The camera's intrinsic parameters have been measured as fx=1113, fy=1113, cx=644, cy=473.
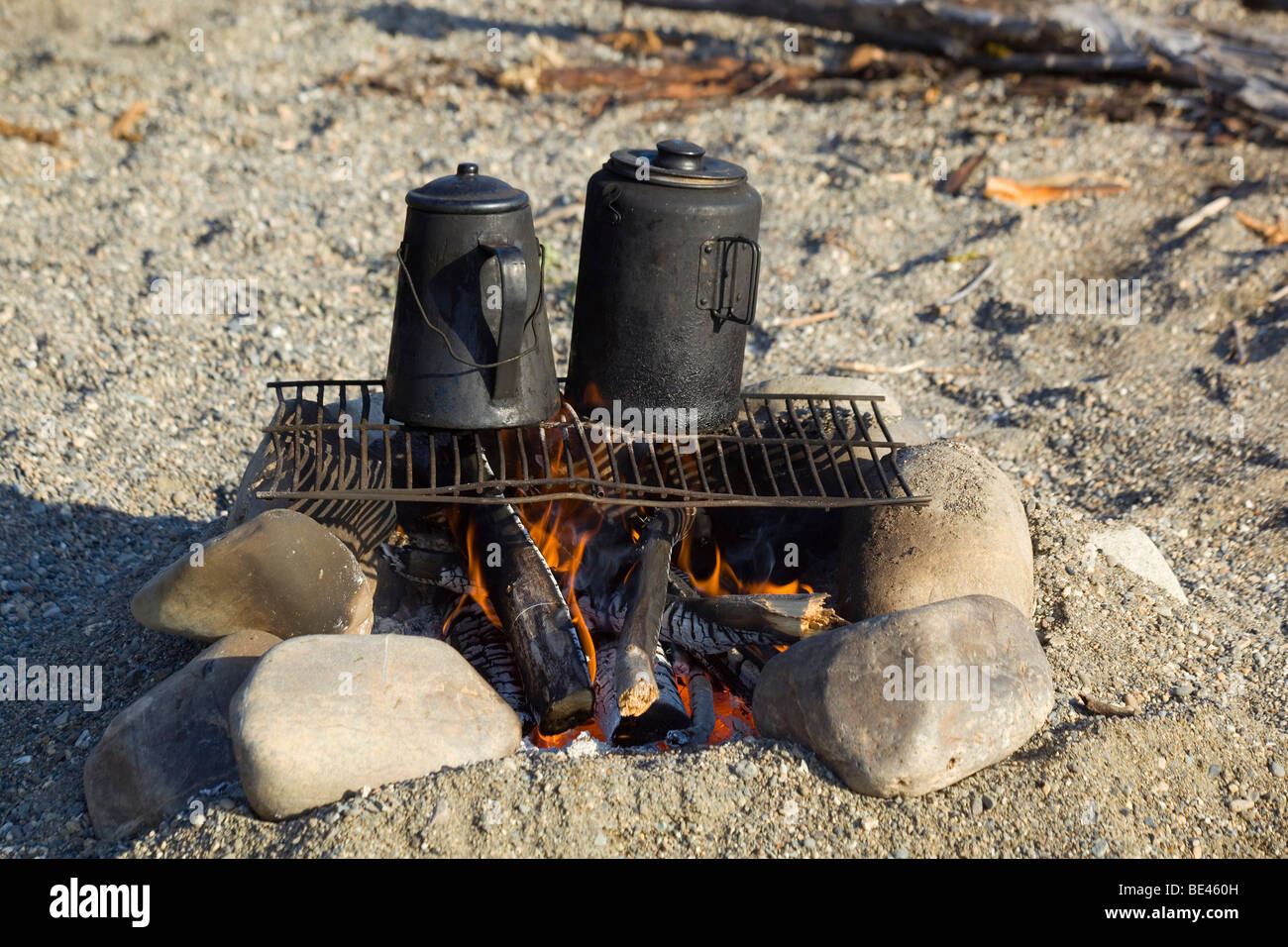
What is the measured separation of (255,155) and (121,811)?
19.1ft

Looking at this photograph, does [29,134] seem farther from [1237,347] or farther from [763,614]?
[1237,347]

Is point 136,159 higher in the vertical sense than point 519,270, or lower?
lower

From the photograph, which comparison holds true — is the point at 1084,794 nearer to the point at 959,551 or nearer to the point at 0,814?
the point at 959,551

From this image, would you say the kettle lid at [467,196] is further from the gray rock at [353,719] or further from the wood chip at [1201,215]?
the wood chip at [1201,215]

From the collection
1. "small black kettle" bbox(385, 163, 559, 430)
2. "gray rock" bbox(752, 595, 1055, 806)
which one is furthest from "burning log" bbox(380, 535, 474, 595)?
"gray rock" bbox(752, 595, 1055, 806)

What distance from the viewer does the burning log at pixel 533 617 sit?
2986 mm

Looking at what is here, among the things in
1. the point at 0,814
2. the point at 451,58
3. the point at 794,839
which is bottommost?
the point at 0,814

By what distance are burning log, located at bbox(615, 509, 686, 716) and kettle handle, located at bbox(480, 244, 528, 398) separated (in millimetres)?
664

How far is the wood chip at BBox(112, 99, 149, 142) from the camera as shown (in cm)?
769

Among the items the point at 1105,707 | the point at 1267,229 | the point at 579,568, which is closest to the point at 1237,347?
the point at 1267,229

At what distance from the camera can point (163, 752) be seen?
2.88 m

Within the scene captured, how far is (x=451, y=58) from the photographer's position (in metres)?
9.05

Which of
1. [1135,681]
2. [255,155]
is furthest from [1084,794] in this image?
[255,155]

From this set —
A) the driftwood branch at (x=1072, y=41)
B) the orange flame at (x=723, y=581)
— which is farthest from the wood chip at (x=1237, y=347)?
the orange flame at (x=723, y=581)
